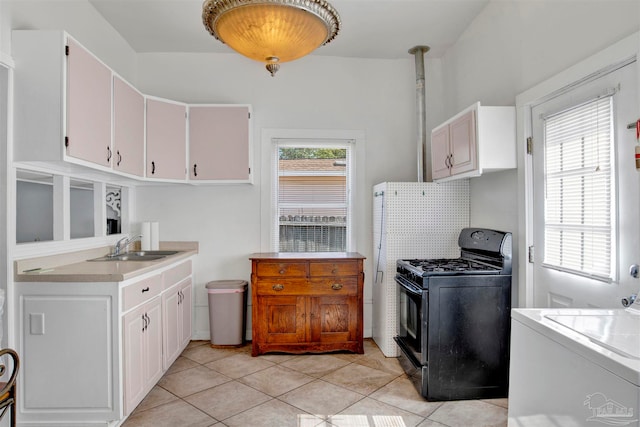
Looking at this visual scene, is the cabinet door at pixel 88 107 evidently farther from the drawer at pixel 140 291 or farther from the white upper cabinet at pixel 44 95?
the drawer at pixel 140 291

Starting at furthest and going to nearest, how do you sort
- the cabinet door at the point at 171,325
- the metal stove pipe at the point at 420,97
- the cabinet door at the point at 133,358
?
the metal stove pipe at the point at 420,97
the cabinet door at the point at 171,325
the cabinet door at the point at 133,358

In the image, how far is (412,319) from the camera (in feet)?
9.45

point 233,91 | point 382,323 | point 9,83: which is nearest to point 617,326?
point 382,323

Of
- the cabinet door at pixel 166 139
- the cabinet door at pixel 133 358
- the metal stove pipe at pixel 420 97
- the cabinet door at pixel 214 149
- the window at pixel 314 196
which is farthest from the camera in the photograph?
the window at pixel 314 196

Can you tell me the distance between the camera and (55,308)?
2195 mm

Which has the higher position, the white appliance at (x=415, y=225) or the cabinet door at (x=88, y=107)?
the cabinet door at (x=88, y=107)

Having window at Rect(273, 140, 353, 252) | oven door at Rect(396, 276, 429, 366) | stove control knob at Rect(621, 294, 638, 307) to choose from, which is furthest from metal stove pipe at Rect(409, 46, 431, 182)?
stove control knob at Rect(621, 294, 638, 307)

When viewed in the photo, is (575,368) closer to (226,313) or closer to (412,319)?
(412,319)

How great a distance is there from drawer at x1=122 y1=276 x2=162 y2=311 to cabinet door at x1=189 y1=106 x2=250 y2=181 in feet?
3.88

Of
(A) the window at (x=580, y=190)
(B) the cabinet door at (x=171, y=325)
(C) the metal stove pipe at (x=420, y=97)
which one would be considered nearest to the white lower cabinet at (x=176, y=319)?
(B) the cabinet door at (x=171, y=325)

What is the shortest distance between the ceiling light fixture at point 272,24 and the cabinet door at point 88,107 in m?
1.03

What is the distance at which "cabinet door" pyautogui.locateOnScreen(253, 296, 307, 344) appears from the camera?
3.41 metres

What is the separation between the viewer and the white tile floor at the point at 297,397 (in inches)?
92.7

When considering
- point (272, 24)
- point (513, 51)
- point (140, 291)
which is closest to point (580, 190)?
point (513, 51)
